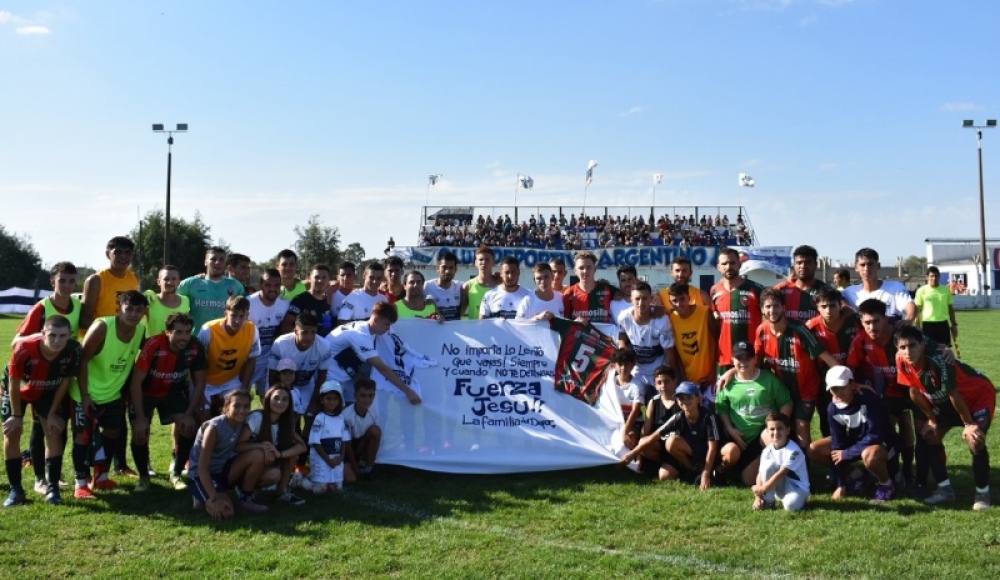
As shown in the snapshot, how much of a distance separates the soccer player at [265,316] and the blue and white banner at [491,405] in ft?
3.71

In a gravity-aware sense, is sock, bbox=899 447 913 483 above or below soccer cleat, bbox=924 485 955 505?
above

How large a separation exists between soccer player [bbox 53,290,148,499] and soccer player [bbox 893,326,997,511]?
19.4ft

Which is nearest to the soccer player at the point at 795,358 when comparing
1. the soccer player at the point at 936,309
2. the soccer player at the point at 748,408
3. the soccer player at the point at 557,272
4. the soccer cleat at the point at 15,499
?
the soccer player at the point at 748,408

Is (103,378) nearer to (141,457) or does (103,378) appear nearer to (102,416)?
(102,416)

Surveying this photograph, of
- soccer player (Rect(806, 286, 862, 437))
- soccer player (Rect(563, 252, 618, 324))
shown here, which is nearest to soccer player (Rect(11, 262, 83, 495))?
soccer player (Rect(563, 252, 618, 324))

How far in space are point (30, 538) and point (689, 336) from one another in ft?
17.5

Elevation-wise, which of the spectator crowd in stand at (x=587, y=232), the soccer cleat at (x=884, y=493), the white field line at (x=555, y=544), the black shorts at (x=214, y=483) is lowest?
the white field line at (x=555, y=544)

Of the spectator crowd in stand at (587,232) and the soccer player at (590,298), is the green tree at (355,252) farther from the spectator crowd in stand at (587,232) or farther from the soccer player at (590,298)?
the soccer player at (590,298)

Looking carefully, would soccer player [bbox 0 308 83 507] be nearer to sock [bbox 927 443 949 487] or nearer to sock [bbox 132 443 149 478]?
sock [bbox 132 443 149 478]

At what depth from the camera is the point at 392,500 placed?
611cm

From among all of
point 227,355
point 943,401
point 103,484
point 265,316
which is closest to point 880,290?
point 943,401

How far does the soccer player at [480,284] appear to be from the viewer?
8344 mm

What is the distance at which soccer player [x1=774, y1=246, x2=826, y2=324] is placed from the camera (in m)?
7.03

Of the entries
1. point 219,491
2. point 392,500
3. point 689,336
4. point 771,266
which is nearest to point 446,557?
point 392,500
